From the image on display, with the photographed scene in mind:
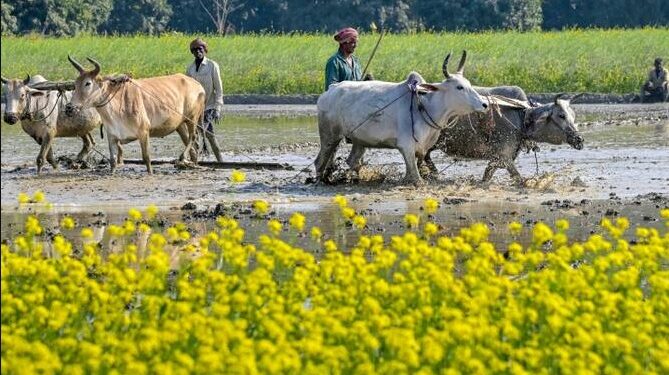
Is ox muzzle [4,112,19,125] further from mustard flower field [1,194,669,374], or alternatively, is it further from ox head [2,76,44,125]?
mustard flower field [1,194,669,374]

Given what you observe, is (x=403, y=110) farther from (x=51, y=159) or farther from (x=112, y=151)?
(x=51, y=159)

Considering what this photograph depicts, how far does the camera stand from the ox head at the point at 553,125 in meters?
17.8

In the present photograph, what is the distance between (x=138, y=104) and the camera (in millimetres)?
18906

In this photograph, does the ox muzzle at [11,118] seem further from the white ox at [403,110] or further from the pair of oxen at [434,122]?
the white ox at [403,110]

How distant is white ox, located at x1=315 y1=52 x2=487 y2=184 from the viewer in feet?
56.3

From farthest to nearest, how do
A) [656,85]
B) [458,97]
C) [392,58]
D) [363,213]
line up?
[392,58], [656,85], [458,97], [363,213]

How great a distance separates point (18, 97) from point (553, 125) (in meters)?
6.09

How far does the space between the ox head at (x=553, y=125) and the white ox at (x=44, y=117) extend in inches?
220

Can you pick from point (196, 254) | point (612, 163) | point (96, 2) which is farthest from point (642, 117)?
point (96, 2)

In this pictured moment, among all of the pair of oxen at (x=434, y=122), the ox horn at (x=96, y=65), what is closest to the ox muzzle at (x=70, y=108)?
the ox horn at (x=96, y=65)

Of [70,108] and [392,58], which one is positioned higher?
[70,108]

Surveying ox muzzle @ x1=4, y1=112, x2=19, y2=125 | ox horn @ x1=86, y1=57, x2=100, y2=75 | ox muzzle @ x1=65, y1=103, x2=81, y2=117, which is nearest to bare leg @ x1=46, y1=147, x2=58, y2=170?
ox muzzle @ x1=4, y1=112, x2=19, y2=125

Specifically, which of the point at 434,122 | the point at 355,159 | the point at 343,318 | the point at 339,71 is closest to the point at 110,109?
the point at 339,71

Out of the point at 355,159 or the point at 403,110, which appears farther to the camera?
the point at 355,159
